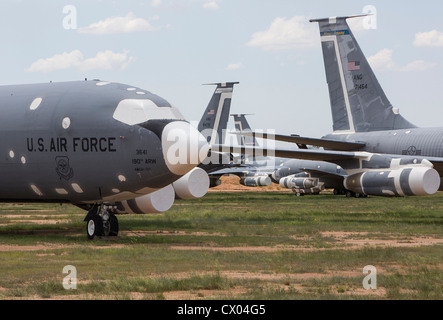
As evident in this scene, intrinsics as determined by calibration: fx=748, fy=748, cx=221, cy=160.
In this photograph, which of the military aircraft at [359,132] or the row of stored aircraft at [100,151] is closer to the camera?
the row of stored aircraft at [100,151]

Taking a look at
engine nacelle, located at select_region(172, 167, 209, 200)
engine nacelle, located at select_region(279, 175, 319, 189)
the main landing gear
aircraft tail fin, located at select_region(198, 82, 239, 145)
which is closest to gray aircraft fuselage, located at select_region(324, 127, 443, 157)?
engine nacelle, located at select_region(172, 167, 209, 200)

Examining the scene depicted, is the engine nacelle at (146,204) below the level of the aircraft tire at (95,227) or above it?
above

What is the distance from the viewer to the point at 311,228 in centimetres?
2586

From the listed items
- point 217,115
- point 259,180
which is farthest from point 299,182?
point 259,180

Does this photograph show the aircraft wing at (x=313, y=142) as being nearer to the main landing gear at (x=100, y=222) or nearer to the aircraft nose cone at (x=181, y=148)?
the main landing gear at (x=100, y=222)

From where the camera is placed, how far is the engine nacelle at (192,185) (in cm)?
2508

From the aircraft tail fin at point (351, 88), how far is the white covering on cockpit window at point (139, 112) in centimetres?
2051

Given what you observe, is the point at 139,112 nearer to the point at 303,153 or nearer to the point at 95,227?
the point at 95,227

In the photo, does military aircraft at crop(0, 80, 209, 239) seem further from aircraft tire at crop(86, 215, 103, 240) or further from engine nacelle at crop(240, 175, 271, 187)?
engine nacelle at crop(240, 175, 271, 187)

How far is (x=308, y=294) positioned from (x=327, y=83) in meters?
30.1

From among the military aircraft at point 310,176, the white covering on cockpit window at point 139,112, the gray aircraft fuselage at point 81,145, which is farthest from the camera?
the military aircraft at point 310,176

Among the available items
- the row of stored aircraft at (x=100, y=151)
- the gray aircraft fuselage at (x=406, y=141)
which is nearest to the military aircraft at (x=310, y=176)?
the gray aircraft fuselage at (x=406, y=141)

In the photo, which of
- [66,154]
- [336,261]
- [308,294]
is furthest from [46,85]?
[308,294]
